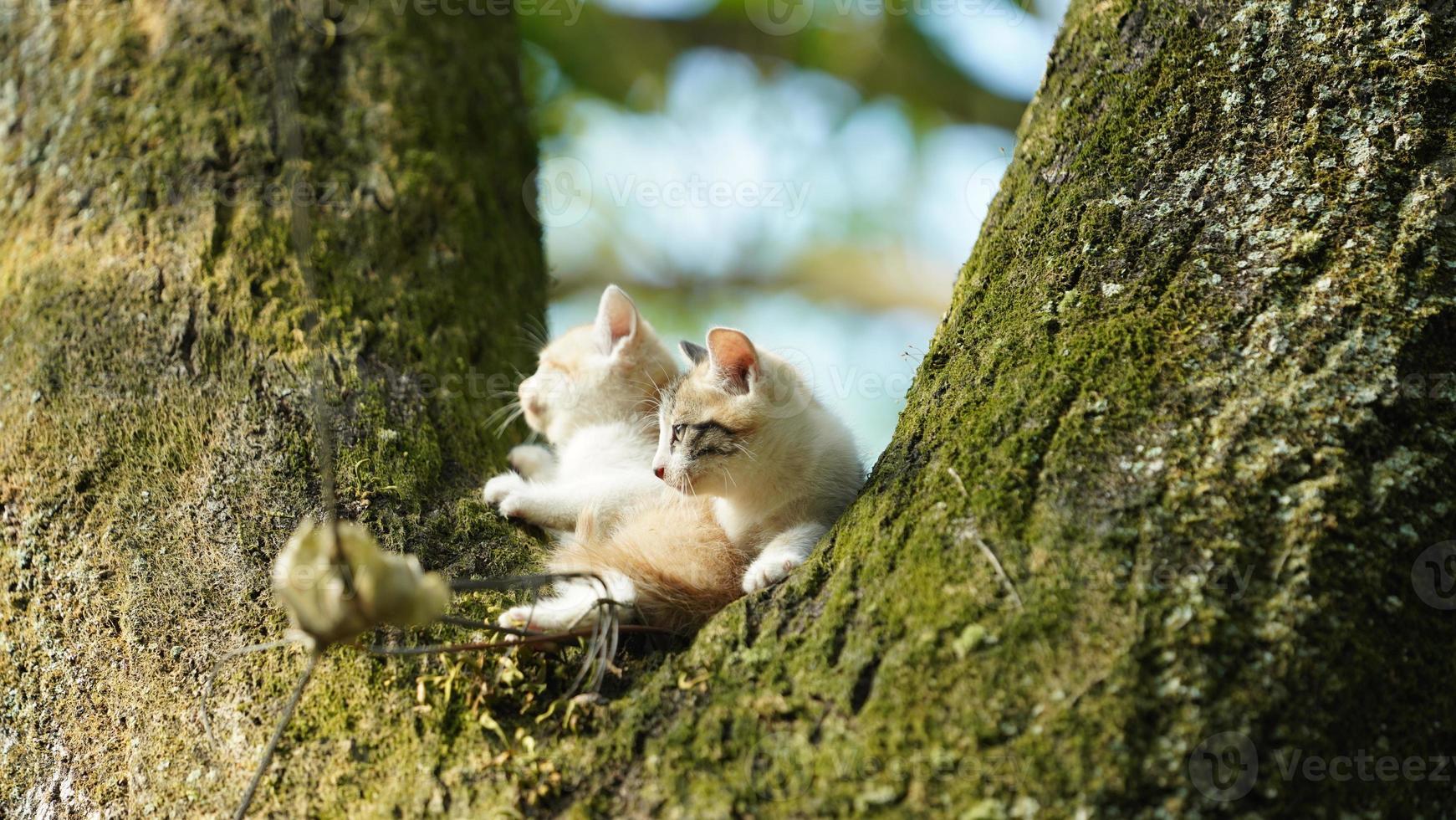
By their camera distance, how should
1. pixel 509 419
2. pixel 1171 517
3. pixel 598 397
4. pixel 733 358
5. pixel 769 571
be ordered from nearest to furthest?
pixel 1171 517, pixel 769 571, pixel 733 358, pixel 509 419, pixel 598 397

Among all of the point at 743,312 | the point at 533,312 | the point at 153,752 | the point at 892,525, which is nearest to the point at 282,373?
the point at 153,752

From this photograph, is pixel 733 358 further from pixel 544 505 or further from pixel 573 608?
pixel 573 608

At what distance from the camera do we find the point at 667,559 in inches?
120

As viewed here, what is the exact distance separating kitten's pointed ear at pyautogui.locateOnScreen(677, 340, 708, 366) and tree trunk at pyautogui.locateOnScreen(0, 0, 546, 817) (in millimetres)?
783

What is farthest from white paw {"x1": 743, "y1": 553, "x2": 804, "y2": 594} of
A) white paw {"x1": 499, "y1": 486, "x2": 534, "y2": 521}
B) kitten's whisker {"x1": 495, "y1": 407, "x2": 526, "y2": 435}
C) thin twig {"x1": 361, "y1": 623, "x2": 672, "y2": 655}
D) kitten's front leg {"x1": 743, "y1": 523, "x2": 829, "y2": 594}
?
kitten's whisker {"x1": 495, "y1": 407, "x2": 526, "y2": 435}

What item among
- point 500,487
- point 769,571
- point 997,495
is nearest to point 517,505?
point 500,487

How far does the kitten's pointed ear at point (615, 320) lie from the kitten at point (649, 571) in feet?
4.13

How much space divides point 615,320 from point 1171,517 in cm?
316

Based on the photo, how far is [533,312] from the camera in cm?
469

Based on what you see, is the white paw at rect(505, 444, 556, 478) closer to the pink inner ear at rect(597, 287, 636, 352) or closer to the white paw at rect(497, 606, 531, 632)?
the pink inner ear at rect(597, 287, 636, 352)

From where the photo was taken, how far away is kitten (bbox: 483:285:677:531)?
4401mm

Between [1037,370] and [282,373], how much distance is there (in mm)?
2313

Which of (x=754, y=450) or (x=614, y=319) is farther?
(x=614, y=319)

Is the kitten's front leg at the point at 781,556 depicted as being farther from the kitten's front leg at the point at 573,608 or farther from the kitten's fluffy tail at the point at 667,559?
the kitten's front leg at the point at 573,608
